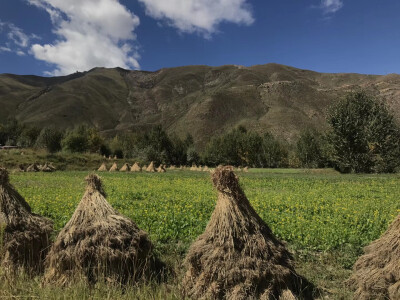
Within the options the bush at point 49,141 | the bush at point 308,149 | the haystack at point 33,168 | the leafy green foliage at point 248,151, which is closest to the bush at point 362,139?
the bush at point 308,149

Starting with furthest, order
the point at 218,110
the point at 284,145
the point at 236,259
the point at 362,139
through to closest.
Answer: the point at 218,110
the point at 284,145
the point at 362,139
the point at 236,259

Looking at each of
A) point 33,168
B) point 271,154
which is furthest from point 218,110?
point 33,168

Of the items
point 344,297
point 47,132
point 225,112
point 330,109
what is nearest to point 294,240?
point 344,297

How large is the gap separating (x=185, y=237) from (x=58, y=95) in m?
206

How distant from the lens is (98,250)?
4.99 m

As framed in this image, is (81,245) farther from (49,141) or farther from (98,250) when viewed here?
(49,141)

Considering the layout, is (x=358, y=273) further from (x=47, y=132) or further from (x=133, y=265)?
(x=47, y=132)

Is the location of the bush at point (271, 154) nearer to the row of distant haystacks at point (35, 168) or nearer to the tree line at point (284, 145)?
the tree line at point (284, 145)

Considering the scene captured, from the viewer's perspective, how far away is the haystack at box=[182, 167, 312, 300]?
14.5ft

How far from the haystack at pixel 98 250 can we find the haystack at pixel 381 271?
3.63m

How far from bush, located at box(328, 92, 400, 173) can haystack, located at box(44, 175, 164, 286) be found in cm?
3958

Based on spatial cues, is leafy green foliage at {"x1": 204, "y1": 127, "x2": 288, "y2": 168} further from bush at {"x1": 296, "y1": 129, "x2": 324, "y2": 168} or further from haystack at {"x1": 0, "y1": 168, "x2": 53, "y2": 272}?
haystack at {"x1": 0, "y1": 168, "x2": 53, "y2": 272}

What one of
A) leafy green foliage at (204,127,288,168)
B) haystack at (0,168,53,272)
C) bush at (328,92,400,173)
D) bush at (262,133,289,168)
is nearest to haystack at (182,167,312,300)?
haystack at (0,168,53,272)

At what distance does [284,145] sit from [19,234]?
279ft
